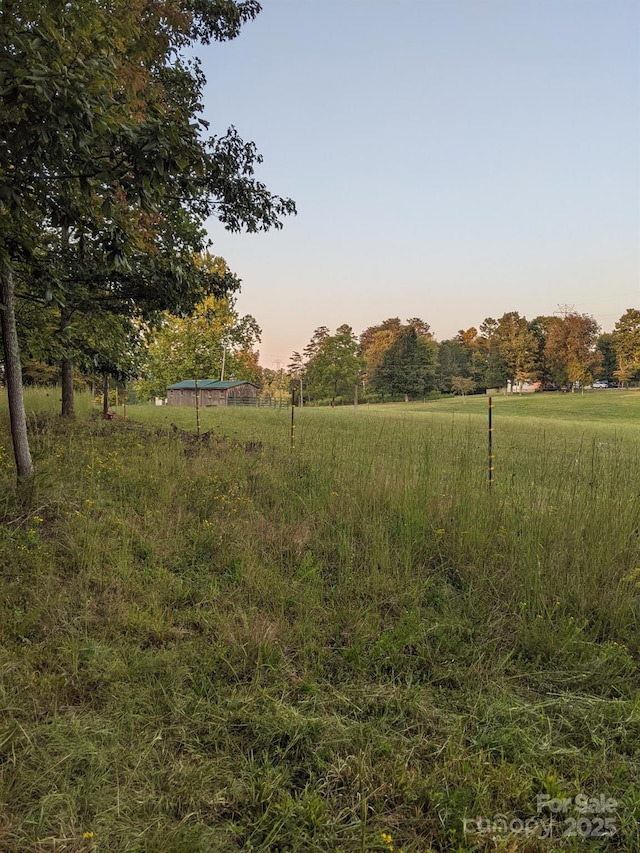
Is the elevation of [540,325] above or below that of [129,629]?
above

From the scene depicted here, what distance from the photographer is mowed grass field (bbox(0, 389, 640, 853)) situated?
1.67m

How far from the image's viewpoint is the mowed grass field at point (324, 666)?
1667 millimetres

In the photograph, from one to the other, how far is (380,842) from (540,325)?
69.4 metres

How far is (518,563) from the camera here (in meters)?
3.36

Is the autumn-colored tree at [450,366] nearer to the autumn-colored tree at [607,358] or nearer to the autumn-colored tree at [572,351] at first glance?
the autumn-colored tree at [572,351]

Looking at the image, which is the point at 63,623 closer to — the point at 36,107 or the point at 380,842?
the point at 380,842

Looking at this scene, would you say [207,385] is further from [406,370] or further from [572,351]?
[572,351]

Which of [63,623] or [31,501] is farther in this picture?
[31,501]

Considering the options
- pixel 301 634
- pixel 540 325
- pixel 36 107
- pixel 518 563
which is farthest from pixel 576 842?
pixel 540 325

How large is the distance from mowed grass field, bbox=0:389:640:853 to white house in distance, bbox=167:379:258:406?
3902 cm

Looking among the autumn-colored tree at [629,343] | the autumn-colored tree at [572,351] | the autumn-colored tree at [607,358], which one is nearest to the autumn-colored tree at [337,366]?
the autumn-colored tree at [572,351]

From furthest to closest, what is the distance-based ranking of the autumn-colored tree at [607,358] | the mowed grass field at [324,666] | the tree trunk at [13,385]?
the autumn-colored tree at [607,358], the tree trunk at [13,385], the mowed grass field at [324,666]

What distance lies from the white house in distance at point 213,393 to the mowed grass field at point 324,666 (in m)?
39.0

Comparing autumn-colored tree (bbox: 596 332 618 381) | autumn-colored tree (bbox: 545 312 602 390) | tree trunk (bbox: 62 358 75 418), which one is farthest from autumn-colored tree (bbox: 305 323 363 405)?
tree trunk (bbox: 62 358 75 418)
